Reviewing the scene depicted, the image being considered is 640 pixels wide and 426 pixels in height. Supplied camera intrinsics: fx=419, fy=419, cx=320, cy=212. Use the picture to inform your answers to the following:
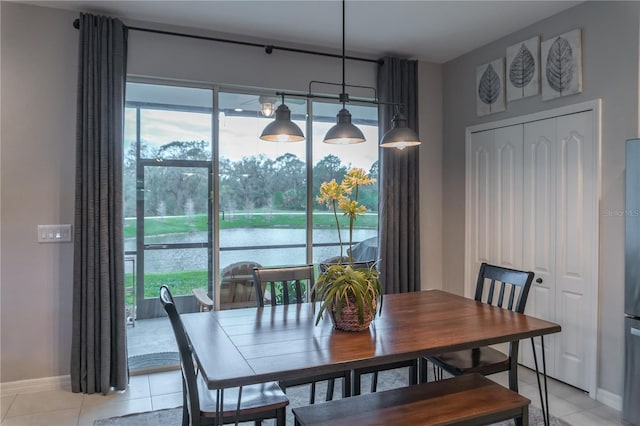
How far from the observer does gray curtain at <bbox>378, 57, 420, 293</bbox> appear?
4039 millimetres

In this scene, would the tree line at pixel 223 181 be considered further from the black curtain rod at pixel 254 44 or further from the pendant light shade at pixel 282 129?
the pendant light shade at pixel 282 129

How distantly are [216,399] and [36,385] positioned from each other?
222 centimetres

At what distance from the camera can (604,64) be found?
115 inches

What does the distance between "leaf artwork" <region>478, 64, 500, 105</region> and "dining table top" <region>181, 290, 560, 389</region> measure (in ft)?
6.96

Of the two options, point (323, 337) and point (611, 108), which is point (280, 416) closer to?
point (323, 337)

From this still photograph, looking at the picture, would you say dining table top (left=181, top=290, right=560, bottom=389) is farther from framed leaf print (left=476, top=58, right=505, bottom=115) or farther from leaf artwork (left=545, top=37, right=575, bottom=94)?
Answer: framed leaf print (left=476, top=58, right=505, bottom=115)

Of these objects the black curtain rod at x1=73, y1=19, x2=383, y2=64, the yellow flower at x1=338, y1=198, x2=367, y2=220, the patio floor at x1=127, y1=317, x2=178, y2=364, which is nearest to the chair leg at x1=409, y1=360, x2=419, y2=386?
the yellow flower at x1=338, y1=198, x2=367, y2=220

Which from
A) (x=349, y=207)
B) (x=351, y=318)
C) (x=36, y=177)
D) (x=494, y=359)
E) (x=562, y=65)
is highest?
(x=562, y=65)

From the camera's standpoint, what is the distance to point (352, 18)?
3.32m

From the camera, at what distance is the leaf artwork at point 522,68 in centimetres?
345

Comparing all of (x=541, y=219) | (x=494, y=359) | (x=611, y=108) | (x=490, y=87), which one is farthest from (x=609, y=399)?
(x=490, y=87)

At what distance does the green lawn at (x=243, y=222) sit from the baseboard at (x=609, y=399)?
2226 millimetres

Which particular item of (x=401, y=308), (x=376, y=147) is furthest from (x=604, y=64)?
(x=401, y=308)

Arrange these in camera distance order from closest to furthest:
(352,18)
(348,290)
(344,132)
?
(348,290) → (344,132) → (352,18)
